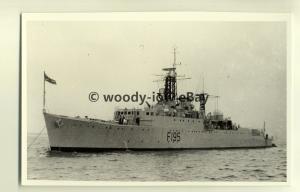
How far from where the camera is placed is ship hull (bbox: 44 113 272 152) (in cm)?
98

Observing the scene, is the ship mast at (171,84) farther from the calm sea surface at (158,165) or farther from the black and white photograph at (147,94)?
the calm sea surface at (158,165)

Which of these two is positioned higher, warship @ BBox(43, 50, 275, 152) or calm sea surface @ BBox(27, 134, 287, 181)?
warship @ BBox(43, 50, 275, 152)

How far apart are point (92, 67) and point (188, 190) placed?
1.29 ft

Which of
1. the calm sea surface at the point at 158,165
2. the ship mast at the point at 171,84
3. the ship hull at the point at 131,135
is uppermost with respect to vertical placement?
the ship mast at the point at 171,84

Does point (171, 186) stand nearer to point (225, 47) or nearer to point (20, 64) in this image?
point (225, 47)

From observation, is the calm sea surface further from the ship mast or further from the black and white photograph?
the ship mast

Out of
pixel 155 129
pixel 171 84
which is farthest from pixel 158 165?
pixel 171 84

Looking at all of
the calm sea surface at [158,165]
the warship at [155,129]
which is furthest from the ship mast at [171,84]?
the calm sea surface at [158,165]

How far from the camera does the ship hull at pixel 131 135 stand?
0.98 m

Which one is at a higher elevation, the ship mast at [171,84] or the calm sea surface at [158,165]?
the ship mast at [171,84]

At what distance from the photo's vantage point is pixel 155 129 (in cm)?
98

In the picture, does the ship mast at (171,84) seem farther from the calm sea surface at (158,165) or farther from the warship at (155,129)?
the calm sea surface at (158,165)

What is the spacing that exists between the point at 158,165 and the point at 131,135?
101mm

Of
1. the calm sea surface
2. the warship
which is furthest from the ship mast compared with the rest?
the calm sea surface
